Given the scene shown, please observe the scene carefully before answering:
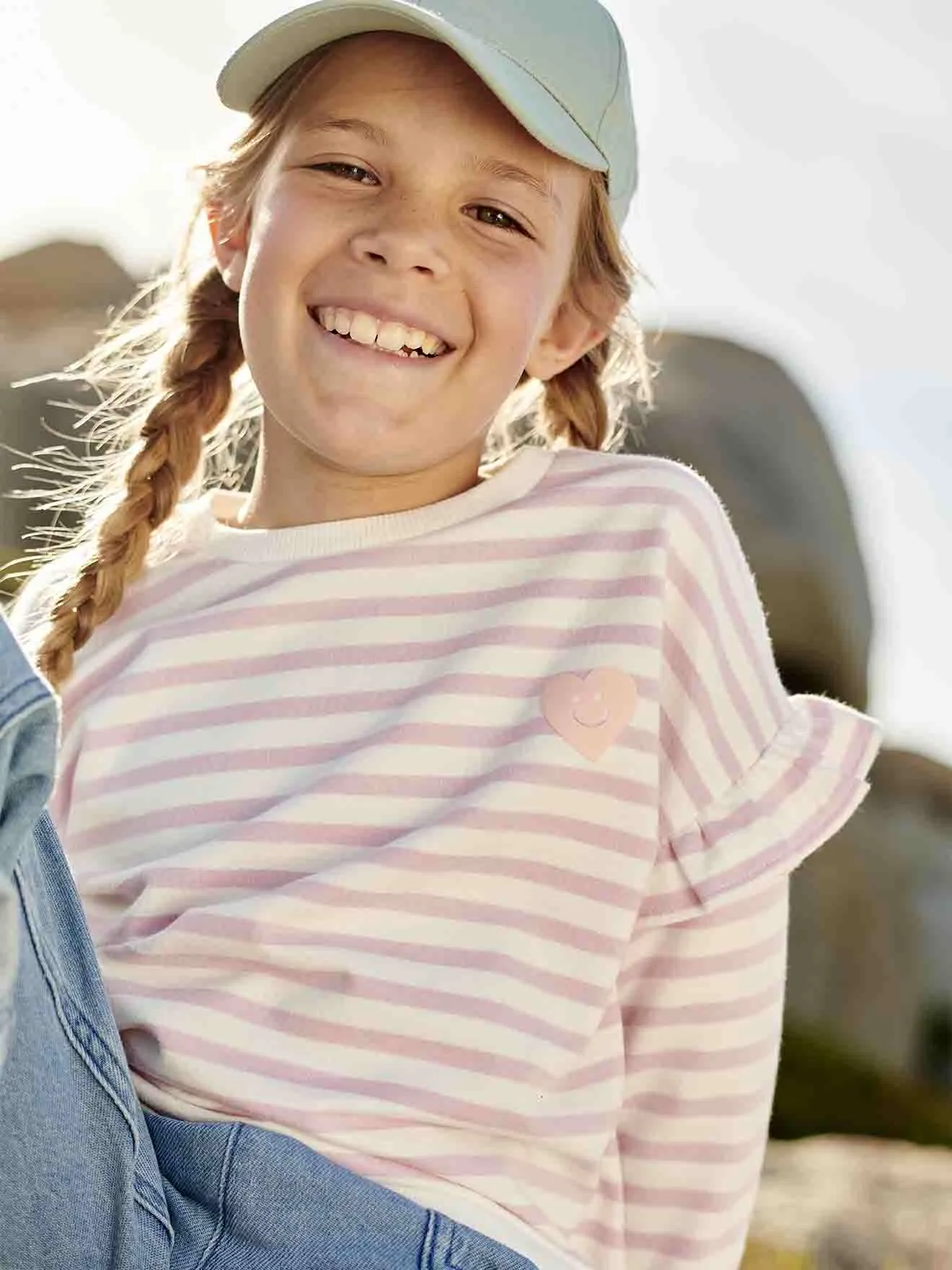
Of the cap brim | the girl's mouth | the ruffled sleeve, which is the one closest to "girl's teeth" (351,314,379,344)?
the girl's mouth

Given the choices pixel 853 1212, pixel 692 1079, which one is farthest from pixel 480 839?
pixel 853 1212

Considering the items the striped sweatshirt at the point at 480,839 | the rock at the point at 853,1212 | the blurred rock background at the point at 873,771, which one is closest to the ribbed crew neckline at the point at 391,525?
the striped sweatshirt at the point at 480,839

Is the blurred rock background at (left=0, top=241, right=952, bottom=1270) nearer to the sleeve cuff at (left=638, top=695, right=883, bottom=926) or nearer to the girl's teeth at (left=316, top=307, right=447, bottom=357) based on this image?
the girl's teeth at (left=316, top=307, right=447, bottom=357)

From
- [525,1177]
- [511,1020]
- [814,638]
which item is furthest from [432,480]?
[814,638]

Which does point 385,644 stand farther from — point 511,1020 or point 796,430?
point 796,430

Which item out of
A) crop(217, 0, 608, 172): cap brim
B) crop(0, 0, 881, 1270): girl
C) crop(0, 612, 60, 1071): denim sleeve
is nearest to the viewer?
crop(0, 612, 60, 1071): denim sleeve

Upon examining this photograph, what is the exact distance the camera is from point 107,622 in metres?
2.46

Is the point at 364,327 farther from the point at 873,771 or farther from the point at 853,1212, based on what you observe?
the point at 873,771

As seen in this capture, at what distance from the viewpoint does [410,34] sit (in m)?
2.29

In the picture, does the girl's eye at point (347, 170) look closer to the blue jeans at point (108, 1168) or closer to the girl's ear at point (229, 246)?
the girl's ear at point (229, 246)

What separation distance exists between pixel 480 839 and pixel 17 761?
73 centimetres

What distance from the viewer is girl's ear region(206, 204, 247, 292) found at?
98.3 inches

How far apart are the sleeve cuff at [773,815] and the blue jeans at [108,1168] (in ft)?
1.52

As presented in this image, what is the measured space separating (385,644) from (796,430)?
24.9 ft
